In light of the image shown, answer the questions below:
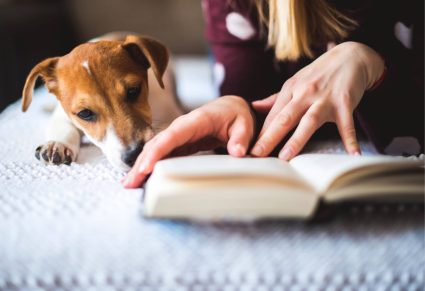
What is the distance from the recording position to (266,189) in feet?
1.78

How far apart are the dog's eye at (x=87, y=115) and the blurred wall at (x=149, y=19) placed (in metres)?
0.45

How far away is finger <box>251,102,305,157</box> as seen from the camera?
76 centimetres

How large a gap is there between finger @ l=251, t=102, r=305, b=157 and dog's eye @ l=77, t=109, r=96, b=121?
1.42 ft

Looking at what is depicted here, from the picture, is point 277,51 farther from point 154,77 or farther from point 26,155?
point 26,155

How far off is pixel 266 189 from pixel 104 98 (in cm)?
56

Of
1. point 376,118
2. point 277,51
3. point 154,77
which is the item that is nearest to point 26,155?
point 154,77

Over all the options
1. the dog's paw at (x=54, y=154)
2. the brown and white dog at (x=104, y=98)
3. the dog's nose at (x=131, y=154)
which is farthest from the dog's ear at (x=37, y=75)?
the dog's nose at (x=131, y=154)

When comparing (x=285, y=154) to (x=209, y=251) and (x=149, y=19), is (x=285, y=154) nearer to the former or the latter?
(x=209, y=251)

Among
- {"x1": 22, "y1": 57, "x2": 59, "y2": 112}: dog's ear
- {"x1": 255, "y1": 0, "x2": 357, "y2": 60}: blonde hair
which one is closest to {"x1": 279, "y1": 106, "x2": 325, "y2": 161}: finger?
{"x1": 255, "y1": 0, "x2": 357, "y2": 60}: blonde hair

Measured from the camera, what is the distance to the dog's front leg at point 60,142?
0.90m

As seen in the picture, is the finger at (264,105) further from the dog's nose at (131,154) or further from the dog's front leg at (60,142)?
the dog's front leg at (60,142)

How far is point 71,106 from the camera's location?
1.00 m

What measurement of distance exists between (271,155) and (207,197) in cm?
29

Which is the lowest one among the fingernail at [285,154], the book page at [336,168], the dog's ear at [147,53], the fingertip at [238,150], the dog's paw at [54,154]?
the dog's paw at [54,154]
